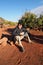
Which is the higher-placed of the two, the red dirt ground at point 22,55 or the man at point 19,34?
the man at point 19,34

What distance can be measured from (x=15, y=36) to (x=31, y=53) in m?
1.68

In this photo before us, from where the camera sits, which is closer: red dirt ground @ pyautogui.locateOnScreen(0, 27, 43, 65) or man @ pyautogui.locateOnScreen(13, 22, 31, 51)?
red dirt ground @ pyautogui.locateOnScreen(0, 27, 43, 65)

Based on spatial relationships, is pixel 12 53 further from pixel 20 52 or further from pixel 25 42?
pixel 25 42

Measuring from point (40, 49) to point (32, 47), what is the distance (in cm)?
55

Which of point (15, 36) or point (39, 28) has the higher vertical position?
point (15, 36)

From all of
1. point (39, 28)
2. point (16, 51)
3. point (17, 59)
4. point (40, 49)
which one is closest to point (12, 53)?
point (16, 51)

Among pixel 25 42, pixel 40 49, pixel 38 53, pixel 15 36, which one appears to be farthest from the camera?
pixel 25 42

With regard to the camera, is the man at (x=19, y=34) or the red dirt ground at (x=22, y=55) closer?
the red dirt ground at (x=22, y=55)

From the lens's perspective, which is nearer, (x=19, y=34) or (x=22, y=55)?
(x=22, y=55)

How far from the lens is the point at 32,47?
9508mm

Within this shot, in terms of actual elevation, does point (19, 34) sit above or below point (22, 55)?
above

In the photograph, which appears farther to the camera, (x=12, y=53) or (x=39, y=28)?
(x=39, y=28)

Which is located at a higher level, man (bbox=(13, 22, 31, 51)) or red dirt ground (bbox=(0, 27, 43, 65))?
man (bbox=(13, 22, 31, 51))

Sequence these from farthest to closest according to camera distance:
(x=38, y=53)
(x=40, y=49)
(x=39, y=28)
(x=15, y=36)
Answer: (x=39, y=28), (x=15, y=36), (x=40, y=49), (x=38, y=53)
